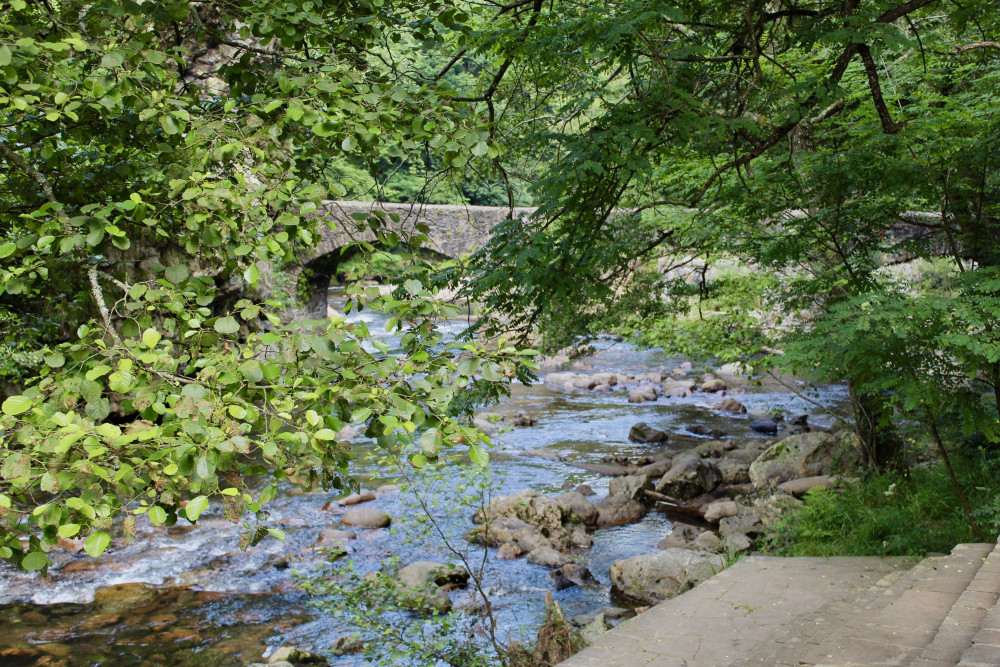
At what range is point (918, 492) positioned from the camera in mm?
6074

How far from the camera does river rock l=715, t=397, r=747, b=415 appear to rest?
12867 millimetres

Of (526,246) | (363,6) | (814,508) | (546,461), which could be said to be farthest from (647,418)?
(363,6)

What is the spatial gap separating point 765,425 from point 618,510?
14.2 ft

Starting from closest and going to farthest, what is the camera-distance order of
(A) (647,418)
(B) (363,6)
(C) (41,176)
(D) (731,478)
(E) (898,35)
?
(C) (41,176) < (B) (363,6) < (E) (898,35) < (D) (731,478) < (A) (647,418)

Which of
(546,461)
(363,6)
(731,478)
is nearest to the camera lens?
(363,6)

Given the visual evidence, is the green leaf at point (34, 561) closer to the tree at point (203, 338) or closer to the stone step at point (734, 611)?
the tree at point (203, 338)

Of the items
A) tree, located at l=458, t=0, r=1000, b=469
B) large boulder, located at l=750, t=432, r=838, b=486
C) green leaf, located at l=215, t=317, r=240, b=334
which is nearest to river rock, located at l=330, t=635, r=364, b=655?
tree, located at l=458, t=0, r=1000, b=469

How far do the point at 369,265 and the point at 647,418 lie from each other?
10828mm

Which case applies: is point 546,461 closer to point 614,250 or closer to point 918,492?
point 918,492

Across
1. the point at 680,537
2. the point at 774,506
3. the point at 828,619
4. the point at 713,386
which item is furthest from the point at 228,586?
the point at 713,386

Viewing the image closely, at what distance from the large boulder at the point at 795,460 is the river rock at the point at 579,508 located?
2058 mm

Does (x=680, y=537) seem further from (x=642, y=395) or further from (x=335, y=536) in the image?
(x=642, y=395)

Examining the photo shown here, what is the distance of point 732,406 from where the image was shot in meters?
12.9

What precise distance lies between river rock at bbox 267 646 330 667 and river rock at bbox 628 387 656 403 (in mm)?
9297
